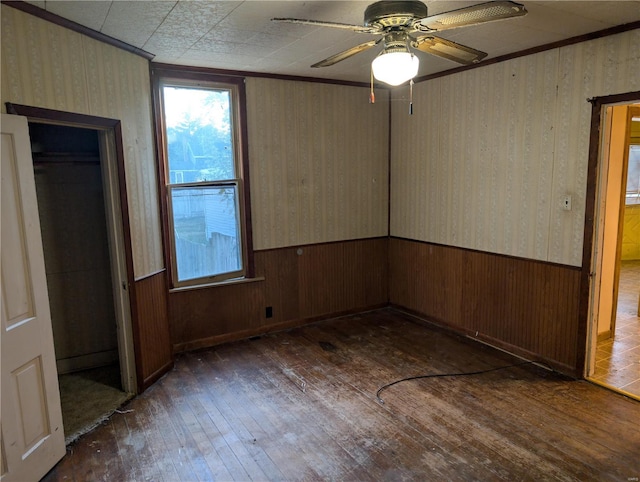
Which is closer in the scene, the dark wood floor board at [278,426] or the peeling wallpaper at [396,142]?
the dark wood floor board at [278,426]

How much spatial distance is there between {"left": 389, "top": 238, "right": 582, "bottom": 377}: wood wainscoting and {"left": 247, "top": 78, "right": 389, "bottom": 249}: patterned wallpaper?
0.71 metres

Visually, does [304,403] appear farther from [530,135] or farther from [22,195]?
[530,135]

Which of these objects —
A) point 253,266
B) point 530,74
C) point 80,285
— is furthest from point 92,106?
point 530,74

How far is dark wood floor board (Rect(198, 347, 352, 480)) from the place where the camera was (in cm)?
249

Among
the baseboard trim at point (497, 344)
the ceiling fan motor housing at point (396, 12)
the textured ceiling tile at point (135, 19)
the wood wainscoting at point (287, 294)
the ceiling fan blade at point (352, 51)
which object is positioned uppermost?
the textured ceiling tile at point (135, 19)

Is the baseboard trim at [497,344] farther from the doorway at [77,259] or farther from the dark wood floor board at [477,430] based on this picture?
the doorway at [77,259]

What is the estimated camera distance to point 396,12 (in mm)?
1997

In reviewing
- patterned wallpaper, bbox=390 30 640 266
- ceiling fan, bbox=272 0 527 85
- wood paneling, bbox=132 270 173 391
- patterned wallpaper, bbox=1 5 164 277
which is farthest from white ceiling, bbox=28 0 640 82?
wood paneling, bbox=132 270 173 391

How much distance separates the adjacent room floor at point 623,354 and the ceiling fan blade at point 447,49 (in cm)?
265

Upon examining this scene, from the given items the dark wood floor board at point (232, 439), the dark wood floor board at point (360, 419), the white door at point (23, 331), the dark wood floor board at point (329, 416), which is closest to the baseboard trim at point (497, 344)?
the dark wood floor board at point (360, 419)

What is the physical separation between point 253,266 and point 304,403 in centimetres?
165

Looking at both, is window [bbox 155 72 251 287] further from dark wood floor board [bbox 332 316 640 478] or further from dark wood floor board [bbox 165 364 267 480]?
dark wood floor board [bbox 332 316 640 478]

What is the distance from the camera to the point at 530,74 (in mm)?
3602

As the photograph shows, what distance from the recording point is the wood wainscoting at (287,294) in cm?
421
